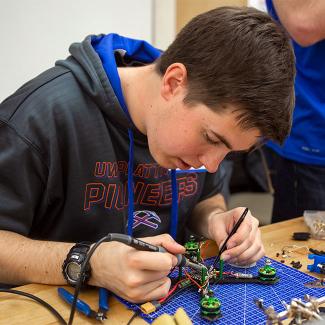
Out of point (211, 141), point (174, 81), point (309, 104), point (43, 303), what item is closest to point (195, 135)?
point (211, 141)

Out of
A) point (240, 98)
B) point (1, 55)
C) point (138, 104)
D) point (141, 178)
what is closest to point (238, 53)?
point (240, 98)

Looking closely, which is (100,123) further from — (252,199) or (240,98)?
(252,199)

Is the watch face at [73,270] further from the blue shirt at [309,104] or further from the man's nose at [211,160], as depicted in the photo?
the blue shirt at [309,104]

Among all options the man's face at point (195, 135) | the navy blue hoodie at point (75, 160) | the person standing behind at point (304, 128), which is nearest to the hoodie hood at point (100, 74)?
the navy blue hoodie at point (75, 160)

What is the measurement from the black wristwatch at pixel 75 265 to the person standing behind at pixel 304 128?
1041 millimetres

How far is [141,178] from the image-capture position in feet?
4.17

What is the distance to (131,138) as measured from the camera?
3.90 ft

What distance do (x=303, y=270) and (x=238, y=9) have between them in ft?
2.22

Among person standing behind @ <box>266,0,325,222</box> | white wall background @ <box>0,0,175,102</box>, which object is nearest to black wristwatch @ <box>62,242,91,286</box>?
person standing behind @ <box>266,0,325,222</box>

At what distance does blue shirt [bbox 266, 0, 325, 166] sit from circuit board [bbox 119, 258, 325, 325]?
A: 28.5 inches

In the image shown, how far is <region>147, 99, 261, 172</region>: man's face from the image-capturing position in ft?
3.21

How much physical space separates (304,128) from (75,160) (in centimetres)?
98

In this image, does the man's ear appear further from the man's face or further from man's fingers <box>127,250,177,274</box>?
man's fingers <box>127,250,177,274</box>

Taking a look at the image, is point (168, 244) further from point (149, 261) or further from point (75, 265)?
point (75, 265)
